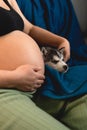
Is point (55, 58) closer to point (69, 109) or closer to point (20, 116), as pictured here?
point (69, 109)

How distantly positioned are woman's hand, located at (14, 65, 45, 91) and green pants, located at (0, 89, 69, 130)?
0.22ft

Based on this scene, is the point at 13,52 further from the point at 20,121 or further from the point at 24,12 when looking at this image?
the point at 24,12

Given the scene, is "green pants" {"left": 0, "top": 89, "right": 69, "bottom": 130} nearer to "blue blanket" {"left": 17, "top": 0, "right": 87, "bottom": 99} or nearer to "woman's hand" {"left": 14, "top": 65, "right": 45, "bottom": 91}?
"woman's hand" {"left": 14, "top": 65, "right": 45, "bottom": 91}

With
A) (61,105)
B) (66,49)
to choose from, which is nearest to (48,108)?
(61,105)

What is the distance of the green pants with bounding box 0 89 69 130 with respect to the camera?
2.84ft

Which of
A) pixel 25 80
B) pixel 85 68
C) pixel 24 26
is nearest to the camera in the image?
pixel 25 80

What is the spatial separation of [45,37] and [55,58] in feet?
0.57

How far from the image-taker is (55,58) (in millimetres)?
1187

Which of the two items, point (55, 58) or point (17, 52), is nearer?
point (17, 52)

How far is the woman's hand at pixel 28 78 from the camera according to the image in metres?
0.98

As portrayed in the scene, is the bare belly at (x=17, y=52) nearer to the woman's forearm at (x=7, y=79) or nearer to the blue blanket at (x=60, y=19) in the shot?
the woman's forearm at (x=7, y=79)

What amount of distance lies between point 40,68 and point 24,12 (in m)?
0.51

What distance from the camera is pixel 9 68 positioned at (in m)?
1.05

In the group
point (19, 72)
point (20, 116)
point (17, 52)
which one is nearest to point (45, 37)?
point (17, 52)
